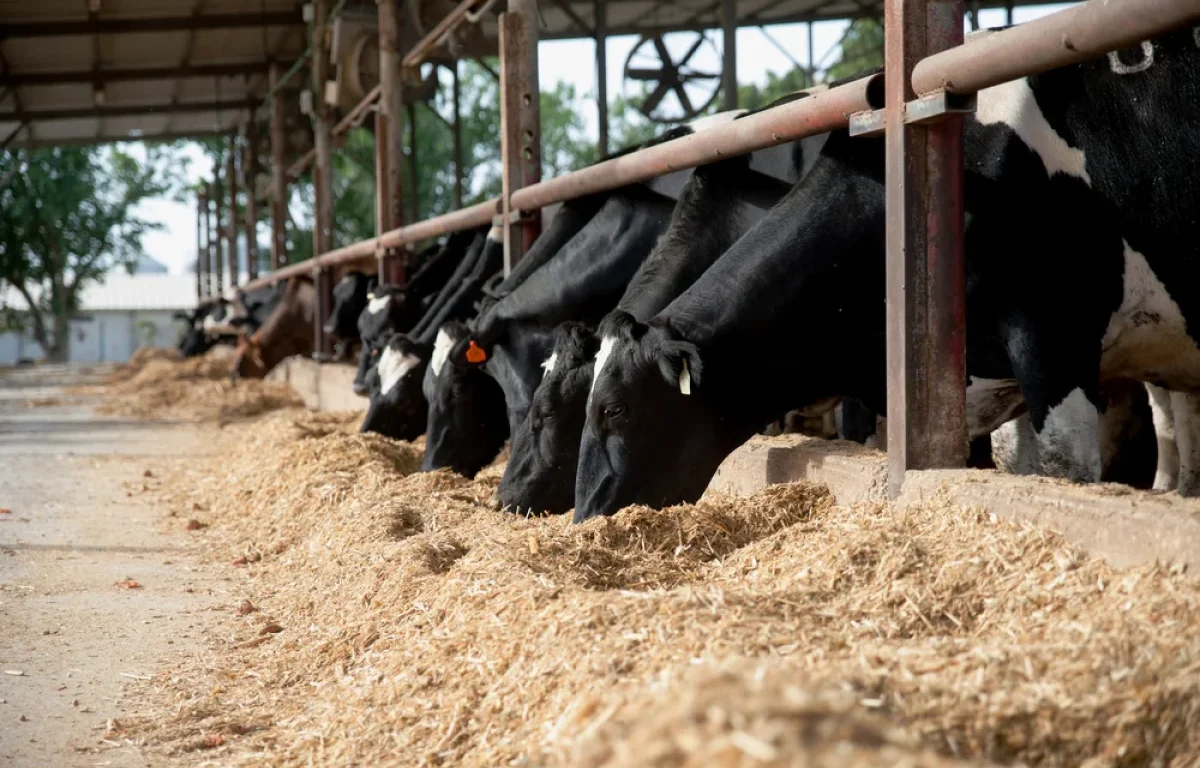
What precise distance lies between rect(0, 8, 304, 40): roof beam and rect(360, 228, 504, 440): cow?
32.0 feet

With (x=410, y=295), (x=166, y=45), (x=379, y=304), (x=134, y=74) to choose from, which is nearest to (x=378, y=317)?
(x=379, y=304)

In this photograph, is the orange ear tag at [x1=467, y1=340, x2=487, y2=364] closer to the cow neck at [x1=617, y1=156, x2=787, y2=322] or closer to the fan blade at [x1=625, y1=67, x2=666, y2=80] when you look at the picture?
the cow neck at [x1=617, y1=156, x2=787, y2=322]

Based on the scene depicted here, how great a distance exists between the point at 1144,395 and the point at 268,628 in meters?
4.30

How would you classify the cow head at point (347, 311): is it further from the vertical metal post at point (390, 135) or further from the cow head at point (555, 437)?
the cow head at point (555, 437)

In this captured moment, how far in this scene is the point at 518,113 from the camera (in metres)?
7.68

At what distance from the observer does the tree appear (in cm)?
3678

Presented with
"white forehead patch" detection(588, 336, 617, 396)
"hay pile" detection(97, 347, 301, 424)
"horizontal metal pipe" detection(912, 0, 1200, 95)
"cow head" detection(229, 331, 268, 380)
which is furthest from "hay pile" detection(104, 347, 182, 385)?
"horizontal metal pipe" detection(912, 0, 1200, 95)

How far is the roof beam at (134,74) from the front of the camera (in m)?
18.2

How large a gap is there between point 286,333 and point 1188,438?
1367cm

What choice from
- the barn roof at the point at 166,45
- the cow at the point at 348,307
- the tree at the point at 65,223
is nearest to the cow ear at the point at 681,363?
the barn roof at the point at 166,45

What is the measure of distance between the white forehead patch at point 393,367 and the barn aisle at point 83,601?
156 cm

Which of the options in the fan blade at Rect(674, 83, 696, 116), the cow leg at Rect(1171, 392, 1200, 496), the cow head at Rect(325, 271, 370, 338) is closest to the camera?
the cow leg at Rect(1171, 392, 1200, 496)

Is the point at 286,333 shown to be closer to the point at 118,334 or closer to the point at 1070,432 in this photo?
the point at 1070,432

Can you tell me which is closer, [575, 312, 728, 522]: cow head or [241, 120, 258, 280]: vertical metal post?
[575, 312, 728, 522]: cow head
